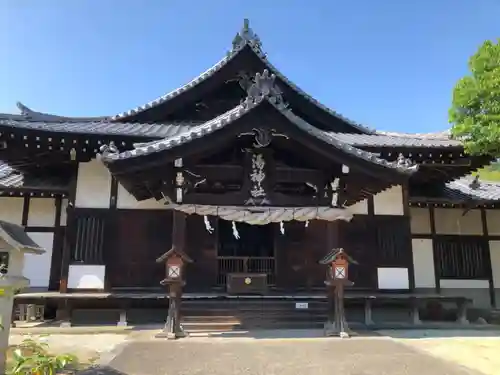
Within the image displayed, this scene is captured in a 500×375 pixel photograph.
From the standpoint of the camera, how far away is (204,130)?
916 centimetres

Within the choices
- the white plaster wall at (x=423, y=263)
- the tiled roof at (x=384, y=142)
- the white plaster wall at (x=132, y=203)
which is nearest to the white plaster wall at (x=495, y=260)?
the white plaster wall at (x=423, y=263)

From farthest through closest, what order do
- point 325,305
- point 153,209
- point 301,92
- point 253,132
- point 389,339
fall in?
point 301,92 → point 153,209 → point 325,305 → point 253,132 → point 389,339

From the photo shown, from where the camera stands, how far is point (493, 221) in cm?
1459

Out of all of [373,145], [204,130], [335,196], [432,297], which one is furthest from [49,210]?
[432,297]

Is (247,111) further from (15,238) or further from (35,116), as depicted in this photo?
(35,116)

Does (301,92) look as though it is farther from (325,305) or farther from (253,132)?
(325,305)

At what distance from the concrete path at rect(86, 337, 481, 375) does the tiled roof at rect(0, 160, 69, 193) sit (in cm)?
531

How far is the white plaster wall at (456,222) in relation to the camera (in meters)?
14.2

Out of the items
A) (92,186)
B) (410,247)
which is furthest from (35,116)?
(410,247)

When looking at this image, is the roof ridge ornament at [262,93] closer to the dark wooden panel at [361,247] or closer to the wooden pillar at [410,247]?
the dark wooden panel at [361,247]

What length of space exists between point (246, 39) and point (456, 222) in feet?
31.1

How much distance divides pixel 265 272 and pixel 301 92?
19.2ft

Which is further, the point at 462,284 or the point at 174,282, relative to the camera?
the point at 462,284

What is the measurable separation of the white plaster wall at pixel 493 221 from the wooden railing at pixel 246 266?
8.15 metres
